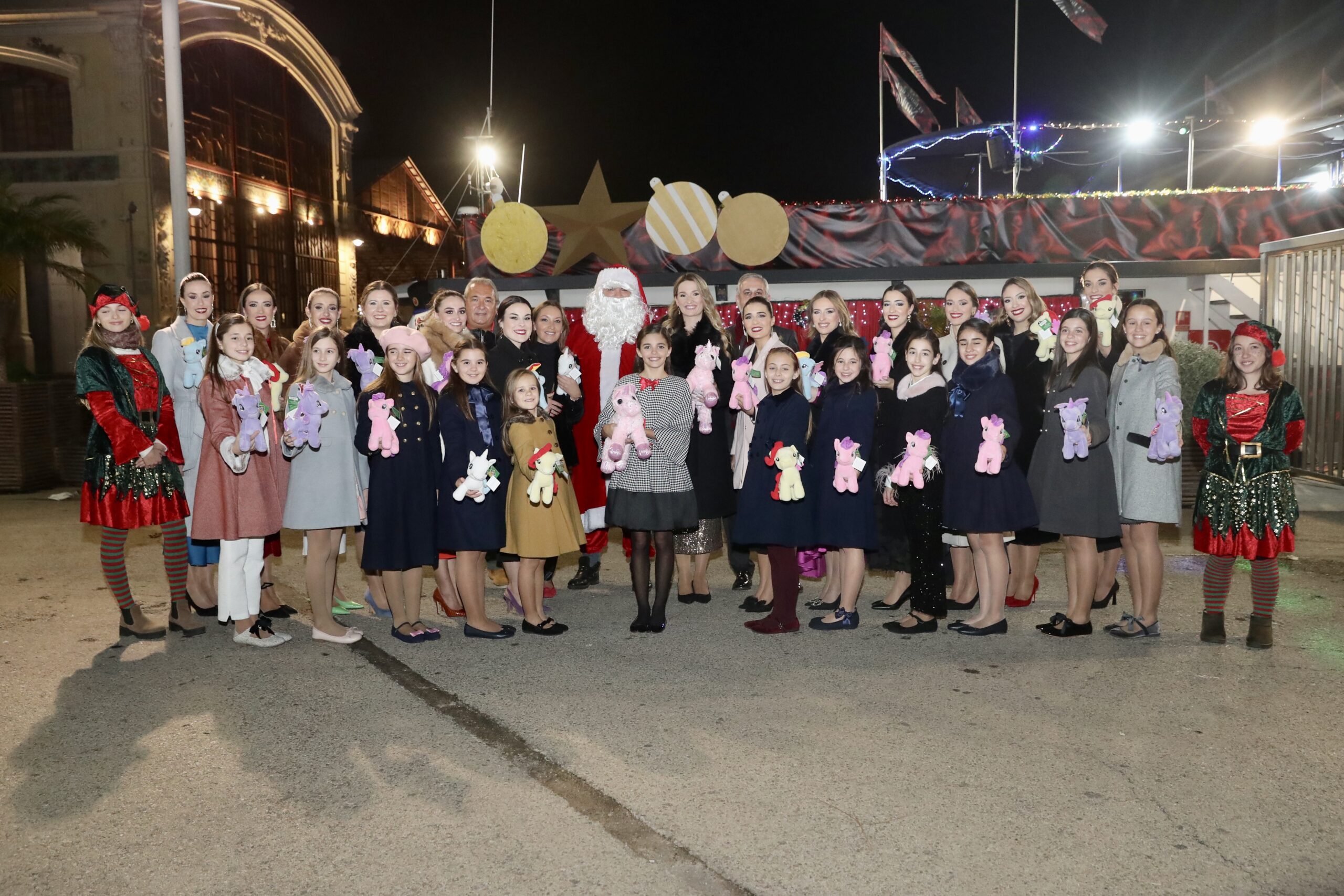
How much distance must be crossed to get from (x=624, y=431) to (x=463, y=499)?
94 centimetres

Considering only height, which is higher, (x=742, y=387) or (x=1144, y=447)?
(x=742, y=387)

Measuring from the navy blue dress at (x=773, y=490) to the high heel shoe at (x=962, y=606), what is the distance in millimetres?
1188

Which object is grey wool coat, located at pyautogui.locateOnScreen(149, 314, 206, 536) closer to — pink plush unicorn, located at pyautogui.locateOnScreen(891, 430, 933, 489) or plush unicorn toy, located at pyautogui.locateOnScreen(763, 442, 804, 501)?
plush unicorn toy, located at pyautogui.locateOnScreen(763, 442, 804, 501)

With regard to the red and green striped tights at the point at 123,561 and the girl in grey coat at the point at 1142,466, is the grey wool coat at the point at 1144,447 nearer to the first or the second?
the girl in grey coat at the point at 1142,466

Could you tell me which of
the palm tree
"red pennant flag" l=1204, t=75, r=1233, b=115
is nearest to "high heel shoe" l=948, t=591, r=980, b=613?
the palm tree

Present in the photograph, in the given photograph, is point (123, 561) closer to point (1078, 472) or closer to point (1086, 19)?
point (1078, 472)

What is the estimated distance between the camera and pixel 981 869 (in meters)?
3.00

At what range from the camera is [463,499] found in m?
5.39

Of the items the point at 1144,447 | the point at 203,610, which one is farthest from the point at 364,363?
the point at 1144,447

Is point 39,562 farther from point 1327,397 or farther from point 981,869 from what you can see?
point 1327,397

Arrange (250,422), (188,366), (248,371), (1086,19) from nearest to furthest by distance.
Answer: (250,422)
(248,371)
(188,366)
(1086,19)

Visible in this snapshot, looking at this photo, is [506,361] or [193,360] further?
[506,361]

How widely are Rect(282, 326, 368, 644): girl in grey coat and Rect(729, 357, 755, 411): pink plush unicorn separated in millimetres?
2169

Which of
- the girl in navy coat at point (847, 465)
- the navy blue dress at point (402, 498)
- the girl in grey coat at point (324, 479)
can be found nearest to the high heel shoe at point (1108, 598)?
the girl in navy coat at point (847, 465)
